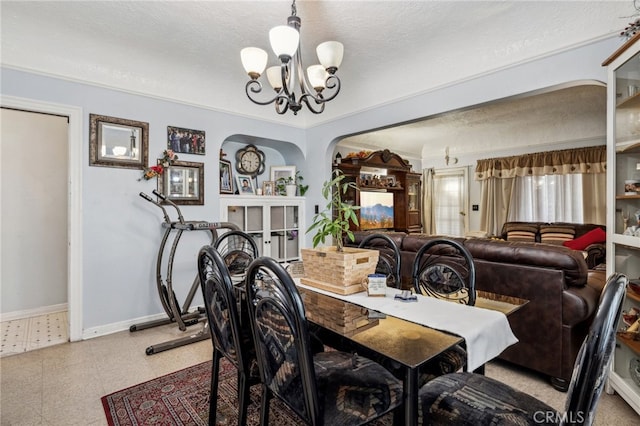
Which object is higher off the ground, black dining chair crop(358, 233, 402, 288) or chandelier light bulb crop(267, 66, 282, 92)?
chandelier light bulb crop(267, 66, 282, 92)

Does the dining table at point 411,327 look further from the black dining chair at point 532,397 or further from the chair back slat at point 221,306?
the chair back slat at point 221,306

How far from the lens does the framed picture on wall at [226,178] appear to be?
4.09 meters

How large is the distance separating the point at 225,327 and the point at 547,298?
2018 mm

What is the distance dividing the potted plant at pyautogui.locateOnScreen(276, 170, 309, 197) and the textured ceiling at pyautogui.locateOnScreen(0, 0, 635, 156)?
5.29 ft

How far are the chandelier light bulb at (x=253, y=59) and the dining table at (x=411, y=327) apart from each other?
4.67 ft

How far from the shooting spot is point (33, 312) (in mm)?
3680

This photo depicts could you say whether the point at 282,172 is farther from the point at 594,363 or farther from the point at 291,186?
the point at 594,363

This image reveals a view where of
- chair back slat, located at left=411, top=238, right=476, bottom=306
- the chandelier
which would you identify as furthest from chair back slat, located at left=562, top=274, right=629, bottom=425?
the chandelier

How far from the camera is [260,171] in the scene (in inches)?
184

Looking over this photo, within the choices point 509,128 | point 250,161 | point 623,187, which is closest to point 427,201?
point 509,128

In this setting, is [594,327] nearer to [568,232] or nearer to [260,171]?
[260,171]

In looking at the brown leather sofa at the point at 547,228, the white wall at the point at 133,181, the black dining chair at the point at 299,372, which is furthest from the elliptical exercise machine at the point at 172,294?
the brown leather sofa at the point at 547,228

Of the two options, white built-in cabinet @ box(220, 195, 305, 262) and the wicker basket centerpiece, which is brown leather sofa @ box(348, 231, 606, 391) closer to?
the wicker basket centerpiece

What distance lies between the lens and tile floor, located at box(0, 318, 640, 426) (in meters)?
1.89
